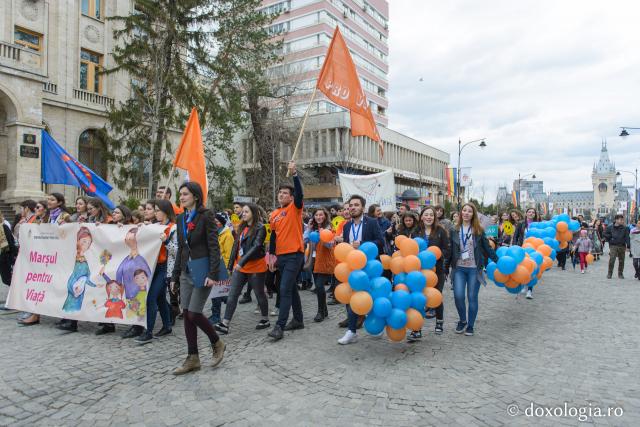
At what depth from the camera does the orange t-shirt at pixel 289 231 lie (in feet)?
20.1

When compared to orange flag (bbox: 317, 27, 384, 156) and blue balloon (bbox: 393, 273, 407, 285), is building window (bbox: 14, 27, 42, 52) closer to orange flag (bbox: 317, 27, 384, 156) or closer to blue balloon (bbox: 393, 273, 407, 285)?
orange flag (bbox: 317, 27, 384, 156)

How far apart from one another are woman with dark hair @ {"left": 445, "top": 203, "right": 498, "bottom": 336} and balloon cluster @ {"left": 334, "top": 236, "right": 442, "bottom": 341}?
3.00 feet

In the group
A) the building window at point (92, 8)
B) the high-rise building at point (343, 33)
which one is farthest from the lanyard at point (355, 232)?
the high-rise building at point (343, 33)

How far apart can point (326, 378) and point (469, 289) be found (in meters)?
2.83

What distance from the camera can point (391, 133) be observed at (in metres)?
55.4

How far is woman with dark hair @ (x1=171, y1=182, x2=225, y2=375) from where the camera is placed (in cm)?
466

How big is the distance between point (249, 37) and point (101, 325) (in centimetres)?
2005

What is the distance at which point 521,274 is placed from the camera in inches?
257

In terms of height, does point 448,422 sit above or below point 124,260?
below

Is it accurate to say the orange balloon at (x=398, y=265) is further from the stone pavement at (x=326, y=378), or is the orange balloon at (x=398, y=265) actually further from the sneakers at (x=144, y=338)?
the sneakers at (x=144, y=338)

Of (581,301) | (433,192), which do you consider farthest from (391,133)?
(581,301)

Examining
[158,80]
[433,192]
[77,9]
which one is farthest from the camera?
[433,192]

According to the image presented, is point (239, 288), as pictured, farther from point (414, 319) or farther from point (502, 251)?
point (502, 251)

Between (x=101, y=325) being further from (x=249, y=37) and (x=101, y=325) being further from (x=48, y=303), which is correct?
(x=249, y=37)
